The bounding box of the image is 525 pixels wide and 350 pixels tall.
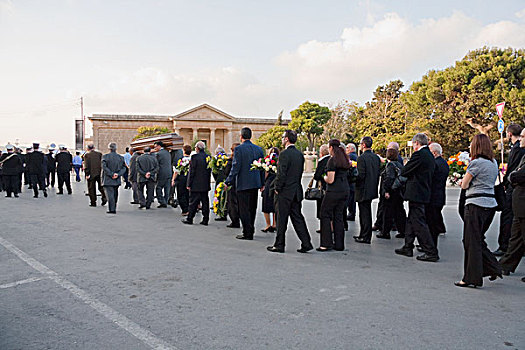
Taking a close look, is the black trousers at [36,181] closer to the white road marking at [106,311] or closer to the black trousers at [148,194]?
the black trousers at [148,194]

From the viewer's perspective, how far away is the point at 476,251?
5203mm

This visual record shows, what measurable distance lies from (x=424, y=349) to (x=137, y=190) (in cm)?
1149

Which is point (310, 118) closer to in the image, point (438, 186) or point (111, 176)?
point (111, 176)

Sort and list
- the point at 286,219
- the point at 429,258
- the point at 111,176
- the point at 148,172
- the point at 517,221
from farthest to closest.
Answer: the point at 148,172 < the point at 111,176 < the point at 286,219 < the point at 429,258 < the point at 517,221

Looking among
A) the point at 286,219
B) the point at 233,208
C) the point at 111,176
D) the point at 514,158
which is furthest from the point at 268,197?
the point at 111,176

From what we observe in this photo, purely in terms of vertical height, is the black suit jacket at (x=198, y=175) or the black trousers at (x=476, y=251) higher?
the black suit jacket at (x=198, y=175)

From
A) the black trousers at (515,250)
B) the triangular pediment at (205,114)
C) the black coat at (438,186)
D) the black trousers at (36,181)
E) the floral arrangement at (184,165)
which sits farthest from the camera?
the triangular pediment at (205,114)

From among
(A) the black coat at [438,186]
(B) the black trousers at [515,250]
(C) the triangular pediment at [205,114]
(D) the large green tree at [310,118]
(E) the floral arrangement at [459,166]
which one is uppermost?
(C) the triangular pediment at [205,114]

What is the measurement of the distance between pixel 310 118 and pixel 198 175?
48985mm

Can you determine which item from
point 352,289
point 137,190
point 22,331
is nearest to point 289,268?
point 352,289

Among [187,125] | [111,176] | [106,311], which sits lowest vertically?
[106,311]

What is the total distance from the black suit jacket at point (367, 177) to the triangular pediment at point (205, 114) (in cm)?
7132

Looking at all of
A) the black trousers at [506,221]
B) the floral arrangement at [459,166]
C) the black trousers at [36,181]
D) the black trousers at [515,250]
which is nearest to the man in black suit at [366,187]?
the black trousers at [506,221]

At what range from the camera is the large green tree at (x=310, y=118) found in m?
57.3
